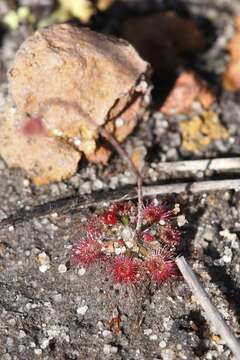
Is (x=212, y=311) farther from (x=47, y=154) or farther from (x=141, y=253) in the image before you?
(x=47, y=154)

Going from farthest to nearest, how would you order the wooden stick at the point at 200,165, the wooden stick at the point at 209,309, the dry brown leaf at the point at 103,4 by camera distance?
the dry brown leaf at the point at 103,4 → the wooden stick at the point at 200,165 → the wooden stick at the point at 209,309

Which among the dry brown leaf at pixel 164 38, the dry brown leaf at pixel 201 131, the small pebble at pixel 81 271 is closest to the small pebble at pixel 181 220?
the small pebble at pixel 81 271

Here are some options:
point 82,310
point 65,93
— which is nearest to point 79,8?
point 65,93

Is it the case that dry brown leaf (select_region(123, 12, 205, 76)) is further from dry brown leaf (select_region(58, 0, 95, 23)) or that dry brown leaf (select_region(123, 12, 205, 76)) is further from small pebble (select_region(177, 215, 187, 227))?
small pebble (select_region(177, 215, 187, 227))

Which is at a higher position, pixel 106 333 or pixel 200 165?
pixel 200 165

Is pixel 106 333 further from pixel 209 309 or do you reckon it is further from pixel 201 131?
pixel 201 131

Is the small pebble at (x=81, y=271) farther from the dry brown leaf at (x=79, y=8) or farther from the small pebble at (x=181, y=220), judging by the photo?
the dry brown leaf at (x=79, y=8)

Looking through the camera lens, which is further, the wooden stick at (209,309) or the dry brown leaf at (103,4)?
the dry brown leaf at (103,4)
